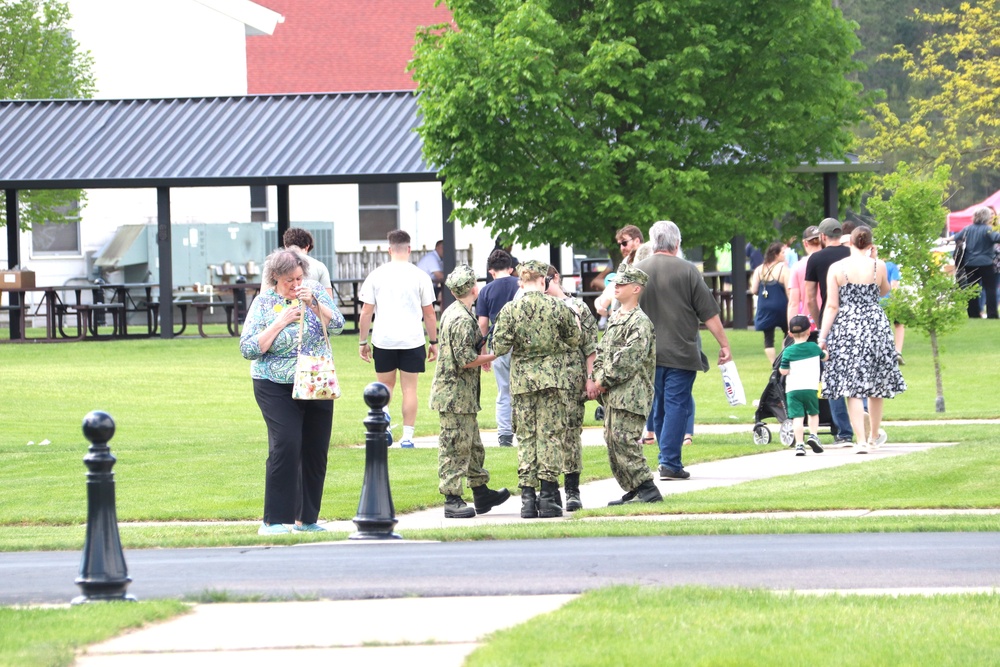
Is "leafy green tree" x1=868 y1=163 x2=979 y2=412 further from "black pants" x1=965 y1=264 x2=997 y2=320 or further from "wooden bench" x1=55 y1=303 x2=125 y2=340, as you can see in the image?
"wooden bench" x1=55 y1=303 x2=125 y2=340

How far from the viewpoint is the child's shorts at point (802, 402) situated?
13.9 meters

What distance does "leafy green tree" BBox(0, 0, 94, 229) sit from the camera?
3797 centimetres

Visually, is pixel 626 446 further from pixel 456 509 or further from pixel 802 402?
pixel 802 402

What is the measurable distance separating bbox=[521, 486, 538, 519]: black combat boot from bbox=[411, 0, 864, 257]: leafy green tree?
1388cm

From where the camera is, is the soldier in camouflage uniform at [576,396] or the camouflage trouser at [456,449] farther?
the camouflage trouser at [456,449]

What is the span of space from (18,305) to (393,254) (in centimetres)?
1968

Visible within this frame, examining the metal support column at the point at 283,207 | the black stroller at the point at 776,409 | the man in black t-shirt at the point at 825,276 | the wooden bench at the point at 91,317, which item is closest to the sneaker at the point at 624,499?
the black stroller at the point at 776,409

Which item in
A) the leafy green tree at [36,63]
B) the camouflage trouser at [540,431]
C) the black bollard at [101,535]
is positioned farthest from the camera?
the leafy green tree at [36,63]

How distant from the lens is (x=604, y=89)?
84.2 ft

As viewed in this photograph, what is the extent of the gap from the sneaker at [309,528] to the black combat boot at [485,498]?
1288 mm

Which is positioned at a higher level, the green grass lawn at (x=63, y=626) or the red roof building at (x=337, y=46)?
the red roof building at (x=337, y=46)

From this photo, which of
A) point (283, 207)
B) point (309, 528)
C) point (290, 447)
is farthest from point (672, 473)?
point (283, 207)

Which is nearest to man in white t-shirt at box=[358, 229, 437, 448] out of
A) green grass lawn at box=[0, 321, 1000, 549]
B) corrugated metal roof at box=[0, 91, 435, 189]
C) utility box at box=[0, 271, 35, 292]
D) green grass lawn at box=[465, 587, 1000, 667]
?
green grass lawn at box=[0, 321, 1000, 549]

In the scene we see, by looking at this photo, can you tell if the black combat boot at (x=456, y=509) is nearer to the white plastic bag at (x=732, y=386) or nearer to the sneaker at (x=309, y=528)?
the sneaker at (x=309, y=528)
